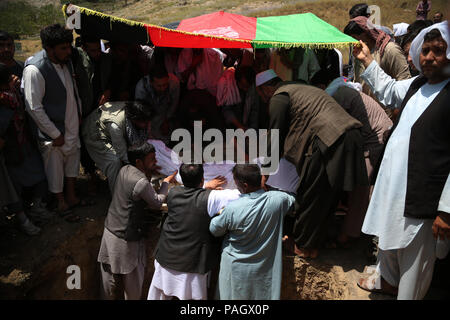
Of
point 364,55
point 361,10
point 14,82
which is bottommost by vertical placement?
point 14,82

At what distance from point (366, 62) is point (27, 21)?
3075 centimetres

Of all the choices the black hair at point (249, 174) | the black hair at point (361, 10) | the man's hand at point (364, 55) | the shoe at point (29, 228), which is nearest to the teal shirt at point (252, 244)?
the black hair at point (249, 174)

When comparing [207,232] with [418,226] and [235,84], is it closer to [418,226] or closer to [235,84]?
[418,226]

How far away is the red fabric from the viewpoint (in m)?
4.14

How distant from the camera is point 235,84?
460 cm

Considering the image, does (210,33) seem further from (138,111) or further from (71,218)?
(71,218)

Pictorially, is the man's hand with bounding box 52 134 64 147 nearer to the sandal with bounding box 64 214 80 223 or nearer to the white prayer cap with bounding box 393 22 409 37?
the sandal with bounding box 64 214 80 223

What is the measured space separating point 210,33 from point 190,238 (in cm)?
251

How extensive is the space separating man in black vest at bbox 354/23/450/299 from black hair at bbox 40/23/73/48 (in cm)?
295

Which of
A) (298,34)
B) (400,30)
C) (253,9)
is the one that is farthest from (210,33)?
(253,9)

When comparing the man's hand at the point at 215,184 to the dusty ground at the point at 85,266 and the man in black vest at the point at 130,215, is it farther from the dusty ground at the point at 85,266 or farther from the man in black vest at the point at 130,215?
the dusty ground at the point at 85,266

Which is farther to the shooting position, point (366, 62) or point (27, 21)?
point (27, 21)

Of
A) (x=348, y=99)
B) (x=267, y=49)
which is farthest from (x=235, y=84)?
(x=348, y=99)

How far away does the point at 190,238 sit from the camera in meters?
2.86
